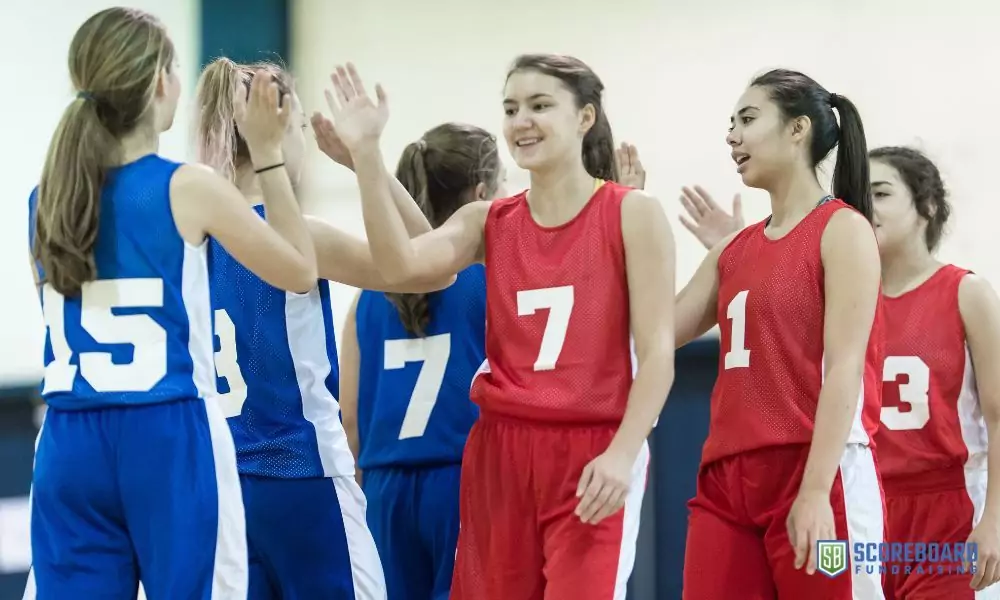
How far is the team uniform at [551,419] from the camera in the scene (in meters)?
3.09

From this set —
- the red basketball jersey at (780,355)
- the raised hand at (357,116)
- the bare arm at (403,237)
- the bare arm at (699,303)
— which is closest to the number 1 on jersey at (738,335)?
the red basketball jersey at (780,355)

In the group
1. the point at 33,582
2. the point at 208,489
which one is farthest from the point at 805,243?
the point at 33,582

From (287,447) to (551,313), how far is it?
0.76m

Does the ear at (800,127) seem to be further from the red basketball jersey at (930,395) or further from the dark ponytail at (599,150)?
the red basketball jersey at (930,395)

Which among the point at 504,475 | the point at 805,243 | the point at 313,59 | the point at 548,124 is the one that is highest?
the point at 313,59

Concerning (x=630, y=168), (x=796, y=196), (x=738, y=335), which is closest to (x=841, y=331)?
(x=738, y=335)

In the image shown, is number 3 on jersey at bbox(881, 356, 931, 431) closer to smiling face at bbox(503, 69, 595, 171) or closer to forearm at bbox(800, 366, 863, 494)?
forearm at bbox(800, 366, 863, 494)

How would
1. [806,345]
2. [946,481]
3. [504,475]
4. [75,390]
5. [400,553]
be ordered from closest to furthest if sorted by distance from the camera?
[75,390] → [504,475] → [806,345] → [400,553] → [946,481]

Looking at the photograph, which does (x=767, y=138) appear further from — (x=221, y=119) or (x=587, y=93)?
(x=221, y=119)

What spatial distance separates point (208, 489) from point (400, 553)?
118 cm

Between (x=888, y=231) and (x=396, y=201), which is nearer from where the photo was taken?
(x=396, y=201)

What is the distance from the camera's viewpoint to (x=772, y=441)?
334cm

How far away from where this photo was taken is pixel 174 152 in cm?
654

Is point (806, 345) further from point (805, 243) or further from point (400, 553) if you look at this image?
point (400, 553)
